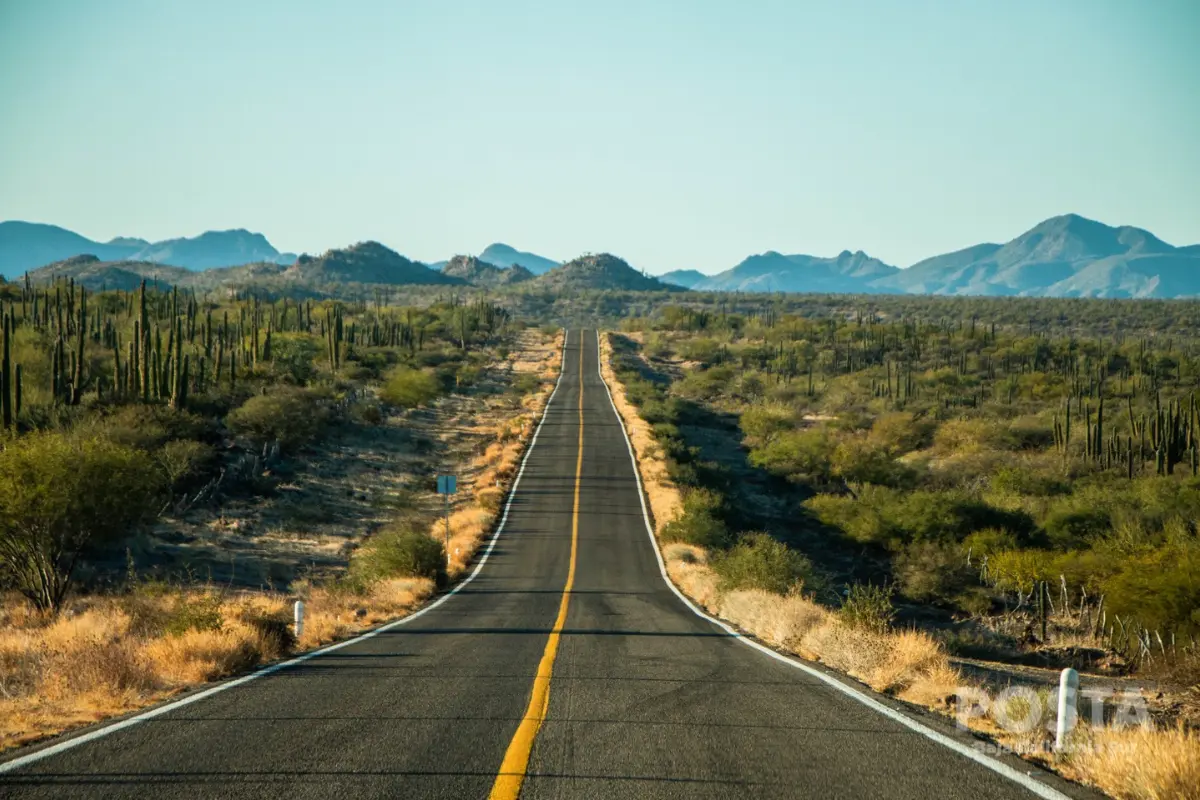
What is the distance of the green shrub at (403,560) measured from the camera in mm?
23844

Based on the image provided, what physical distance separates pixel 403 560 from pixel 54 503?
27.6ft

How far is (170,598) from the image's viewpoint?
18.6 metres

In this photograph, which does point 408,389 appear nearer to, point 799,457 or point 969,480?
point 799,457

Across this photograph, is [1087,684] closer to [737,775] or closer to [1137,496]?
[737,775]

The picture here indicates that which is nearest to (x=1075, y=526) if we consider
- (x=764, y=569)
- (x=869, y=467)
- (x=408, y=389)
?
(x=869, y=467)

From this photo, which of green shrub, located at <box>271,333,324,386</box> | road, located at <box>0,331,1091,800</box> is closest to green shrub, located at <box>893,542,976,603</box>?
road, located at <box>0,331,1091,800</box>

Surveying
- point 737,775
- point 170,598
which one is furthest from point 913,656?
point 170,598

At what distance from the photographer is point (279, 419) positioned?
154ft

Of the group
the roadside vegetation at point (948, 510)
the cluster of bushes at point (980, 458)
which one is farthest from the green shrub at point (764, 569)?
the cluster of bushes at point (980, 458)

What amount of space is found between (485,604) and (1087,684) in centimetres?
1185

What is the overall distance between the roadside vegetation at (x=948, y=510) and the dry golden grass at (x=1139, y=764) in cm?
2

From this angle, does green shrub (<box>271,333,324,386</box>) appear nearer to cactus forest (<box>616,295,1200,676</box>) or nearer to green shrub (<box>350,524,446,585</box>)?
cactus forest (<box>616,295,1200,676</box>)

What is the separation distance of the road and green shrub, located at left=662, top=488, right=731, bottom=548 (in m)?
18.8

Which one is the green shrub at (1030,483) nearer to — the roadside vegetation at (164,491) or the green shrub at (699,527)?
the green shrub at (699,527)
